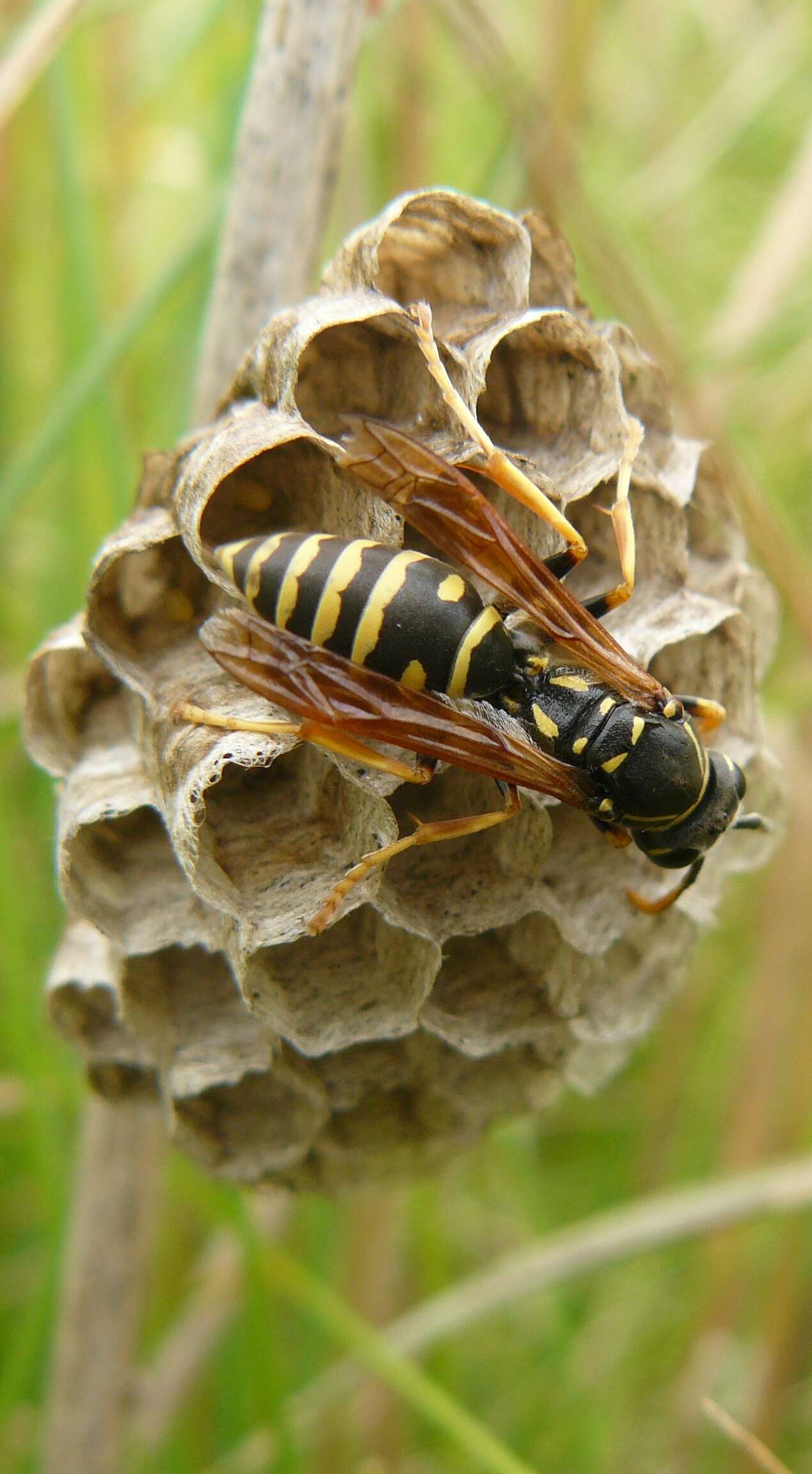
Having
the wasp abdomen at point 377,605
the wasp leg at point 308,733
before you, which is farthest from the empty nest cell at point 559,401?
the wasp leg at point 308,733

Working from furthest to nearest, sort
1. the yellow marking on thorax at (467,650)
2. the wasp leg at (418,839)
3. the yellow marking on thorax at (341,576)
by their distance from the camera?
the yellow marking on thorax at (467,650)
the yellow marking on thorax at (341,576)
the wasp leg at (418,839)

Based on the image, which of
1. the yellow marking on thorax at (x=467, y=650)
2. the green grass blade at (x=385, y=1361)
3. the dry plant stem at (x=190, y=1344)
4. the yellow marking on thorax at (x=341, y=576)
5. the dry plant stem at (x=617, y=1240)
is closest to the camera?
the yellow marking on thorax at (x=341, y=576)

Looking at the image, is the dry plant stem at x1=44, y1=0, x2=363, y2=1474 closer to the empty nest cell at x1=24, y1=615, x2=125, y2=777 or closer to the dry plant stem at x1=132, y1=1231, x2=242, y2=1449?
the empty nest cell at x1=24, y1=615, x2=125, y2=777

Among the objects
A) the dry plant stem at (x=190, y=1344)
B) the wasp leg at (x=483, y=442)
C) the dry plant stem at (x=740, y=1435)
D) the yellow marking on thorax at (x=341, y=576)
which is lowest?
the dry plant stem at (x=190, y=1344)

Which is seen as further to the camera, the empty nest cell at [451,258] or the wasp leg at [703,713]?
the wasp leg at [703,713]

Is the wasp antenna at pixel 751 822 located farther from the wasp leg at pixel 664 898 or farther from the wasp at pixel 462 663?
the wasp leg at pixel 664 898

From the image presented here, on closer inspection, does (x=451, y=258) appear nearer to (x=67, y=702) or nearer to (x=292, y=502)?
(x=292, y=502)

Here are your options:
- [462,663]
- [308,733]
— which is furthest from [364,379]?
[308,733]

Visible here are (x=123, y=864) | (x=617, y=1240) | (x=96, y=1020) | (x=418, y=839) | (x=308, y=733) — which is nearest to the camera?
(x=308, y=733)
